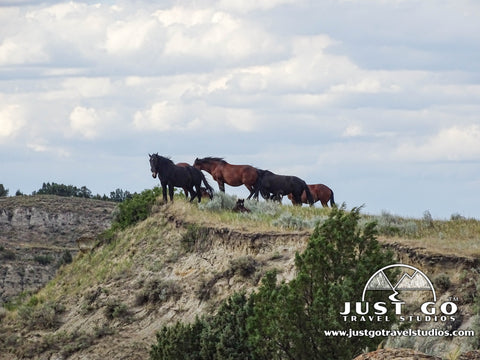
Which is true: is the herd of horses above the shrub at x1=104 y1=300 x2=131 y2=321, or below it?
above

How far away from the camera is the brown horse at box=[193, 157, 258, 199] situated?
43500mm

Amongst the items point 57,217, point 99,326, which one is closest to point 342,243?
point 99,326

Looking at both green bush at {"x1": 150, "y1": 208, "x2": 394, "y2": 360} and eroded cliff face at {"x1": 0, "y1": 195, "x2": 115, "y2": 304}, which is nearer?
green bush at {"x1": 150, "y1": 208, "x2": 394, "y2": 360}

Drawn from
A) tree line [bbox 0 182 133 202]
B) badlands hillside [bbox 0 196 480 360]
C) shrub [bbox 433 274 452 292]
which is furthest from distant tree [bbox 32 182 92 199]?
shrub [bbox 433 274 452 292]

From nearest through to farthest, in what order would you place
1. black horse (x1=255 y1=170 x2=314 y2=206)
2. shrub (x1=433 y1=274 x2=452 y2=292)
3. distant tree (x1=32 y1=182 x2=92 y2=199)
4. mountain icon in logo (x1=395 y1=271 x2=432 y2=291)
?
mountain icon in logo (x1=395 y1=271 x2=432 y2=291), shrub (x1=433 y1=274 x2=452 y2=292), black horse (x1=255 y1=170 x2=314 y2=206), distant tree (x1=32 y1=182 x2=92 y2=199)

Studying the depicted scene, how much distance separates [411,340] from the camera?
21484 millimetres

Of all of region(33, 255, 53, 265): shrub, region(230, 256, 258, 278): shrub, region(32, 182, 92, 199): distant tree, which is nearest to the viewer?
region(230, 256, 258, 278): shrub

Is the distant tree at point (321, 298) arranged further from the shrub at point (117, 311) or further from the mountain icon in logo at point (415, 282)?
the shrub at point (117, 311)

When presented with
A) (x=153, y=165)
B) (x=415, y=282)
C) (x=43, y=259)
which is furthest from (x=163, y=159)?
(x=43, y=259)

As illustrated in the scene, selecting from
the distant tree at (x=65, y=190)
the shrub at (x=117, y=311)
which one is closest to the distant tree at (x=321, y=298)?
the shrub at (x=117, y=311)

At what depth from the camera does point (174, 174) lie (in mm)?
40062

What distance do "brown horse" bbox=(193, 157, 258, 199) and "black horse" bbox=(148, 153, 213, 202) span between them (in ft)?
7.75

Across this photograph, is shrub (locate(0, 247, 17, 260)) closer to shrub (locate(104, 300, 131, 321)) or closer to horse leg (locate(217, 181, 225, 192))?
horse leg (locate(217, 181, 225, 192))

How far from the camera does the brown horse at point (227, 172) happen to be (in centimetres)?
4350
